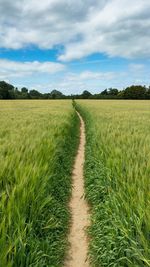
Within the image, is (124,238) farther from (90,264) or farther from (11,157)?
(11,157)

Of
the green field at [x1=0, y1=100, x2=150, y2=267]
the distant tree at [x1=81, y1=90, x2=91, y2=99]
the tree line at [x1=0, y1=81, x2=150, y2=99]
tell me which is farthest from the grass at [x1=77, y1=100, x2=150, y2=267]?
the distant tree at [x1=81, y1=90, x2=91, y2=99]

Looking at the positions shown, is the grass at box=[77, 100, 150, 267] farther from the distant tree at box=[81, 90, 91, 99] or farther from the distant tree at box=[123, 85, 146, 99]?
the distant tree at box=[81, 90, 91, 99]

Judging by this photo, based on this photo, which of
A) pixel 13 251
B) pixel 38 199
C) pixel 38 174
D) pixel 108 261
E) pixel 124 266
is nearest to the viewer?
pixel 13 251

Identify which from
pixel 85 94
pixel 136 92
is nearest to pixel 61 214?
pixel 136 92

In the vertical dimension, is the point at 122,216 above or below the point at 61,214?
above

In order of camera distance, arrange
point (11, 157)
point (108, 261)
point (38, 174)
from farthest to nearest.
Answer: point (11, 157), point (38, 174), point (108, 261)

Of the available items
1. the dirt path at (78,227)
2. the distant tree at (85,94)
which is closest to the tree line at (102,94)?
the distant tree at (85,94)

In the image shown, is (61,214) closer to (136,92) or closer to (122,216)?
(122,216)

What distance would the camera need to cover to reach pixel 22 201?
438 cm

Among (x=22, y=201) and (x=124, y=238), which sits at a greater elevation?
(x=22, y=201)

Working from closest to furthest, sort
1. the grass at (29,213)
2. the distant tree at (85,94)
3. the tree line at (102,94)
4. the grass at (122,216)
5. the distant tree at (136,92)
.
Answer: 1. the grass at (29,213)
2. the grass at (122,216)
3. the tree line at (102,94)
4. the distant tree at (136,92)
5. the distant tree at (85,94)

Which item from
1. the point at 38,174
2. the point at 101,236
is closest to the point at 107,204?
the point at 101,236

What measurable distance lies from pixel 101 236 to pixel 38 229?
104 cm

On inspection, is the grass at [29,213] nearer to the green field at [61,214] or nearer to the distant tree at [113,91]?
the green field at [61,214]
